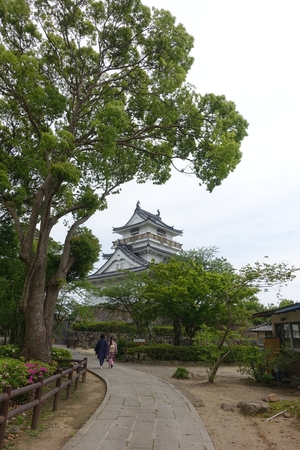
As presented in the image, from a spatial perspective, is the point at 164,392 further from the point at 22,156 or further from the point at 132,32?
the point at 132,32

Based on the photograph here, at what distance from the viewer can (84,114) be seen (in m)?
11.8

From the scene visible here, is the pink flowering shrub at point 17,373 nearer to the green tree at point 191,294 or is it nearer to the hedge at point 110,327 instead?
the green tree at point 191,294

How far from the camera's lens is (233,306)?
53.5 ft

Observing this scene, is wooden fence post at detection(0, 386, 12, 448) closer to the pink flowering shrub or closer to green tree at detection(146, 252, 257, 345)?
the pink flowering shrub

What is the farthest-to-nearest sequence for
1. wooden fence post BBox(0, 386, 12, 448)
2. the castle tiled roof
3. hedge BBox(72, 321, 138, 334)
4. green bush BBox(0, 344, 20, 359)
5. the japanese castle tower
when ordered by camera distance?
Result: 1. the castle tiled roof
2. the japanese castle tower
3. hedge BBox(72, 321, 138, 334)
4. green bush BBox(0, 344, 20, 359)
5. wooden fence post BBox(0, 386, 12, 448)

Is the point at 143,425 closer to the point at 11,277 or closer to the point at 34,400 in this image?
the point at 34,400

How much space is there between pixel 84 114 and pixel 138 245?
1198 inches

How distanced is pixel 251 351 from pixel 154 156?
7.87 meters

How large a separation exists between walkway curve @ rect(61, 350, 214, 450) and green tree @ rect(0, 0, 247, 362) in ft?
10.2

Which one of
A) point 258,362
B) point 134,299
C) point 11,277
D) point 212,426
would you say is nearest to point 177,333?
point 134,299

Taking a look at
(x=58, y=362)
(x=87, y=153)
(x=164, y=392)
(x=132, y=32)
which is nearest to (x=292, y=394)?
(x=164, y=392)

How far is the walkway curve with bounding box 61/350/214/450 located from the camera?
4.77 m

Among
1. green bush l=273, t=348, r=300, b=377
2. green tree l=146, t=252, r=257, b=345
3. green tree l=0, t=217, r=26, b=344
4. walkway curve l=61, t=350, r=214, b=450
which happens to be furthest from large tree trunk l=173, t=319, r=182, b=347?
walkway curve l=61, t=350, r=214, b=450

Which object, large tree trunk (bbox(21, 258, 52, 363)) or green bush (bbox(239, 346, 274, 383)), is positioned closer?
large tree trunk (bbox(21, 258, 52, 363))
